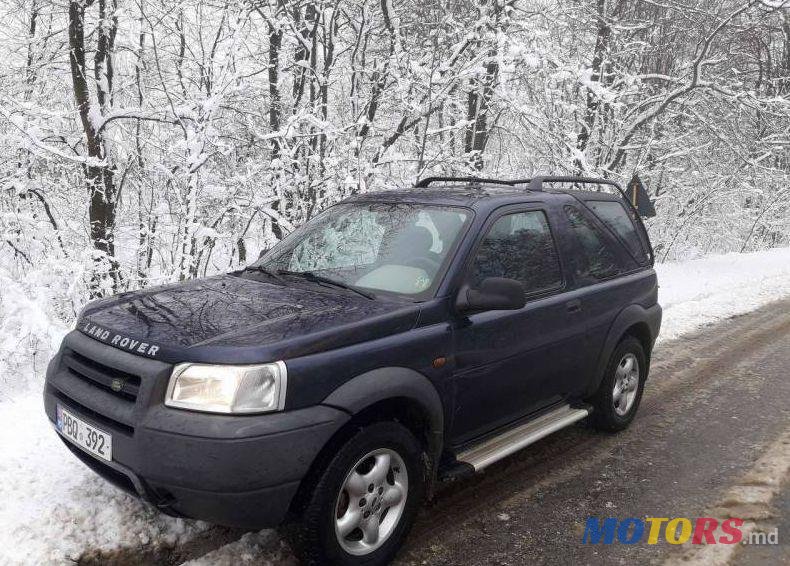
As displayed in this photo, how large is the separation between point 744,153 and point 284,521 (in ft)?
48.2

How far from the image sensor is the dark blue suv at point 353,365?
2.55 metres

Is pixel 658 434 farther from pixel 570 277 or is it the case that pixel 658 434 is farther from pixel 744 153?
pixel 744 153

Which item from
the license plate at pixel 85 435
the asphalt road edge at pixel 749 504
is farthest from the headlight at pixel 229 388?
the asphalt road edge at pixel 749 504

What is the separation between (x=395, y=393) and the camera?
114 inches

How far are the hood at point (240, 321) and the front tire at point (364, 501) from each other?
471 millimetres

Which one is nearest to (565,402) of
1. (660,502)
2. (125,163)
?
(660,502)

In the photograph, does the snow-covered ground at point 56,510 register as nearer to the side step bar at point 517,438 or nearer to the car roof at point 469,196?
the side step bar at point 517,438

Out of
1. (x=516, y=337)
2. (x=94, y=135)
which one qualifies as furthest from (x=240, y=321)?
(x=94, y=135)

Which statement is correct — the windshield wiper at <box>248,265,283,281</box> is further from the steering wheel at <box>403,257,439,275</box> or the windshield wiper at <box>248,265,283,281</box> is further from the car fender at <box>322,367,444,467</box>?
the car fender at <box>322,367,444,467</box>

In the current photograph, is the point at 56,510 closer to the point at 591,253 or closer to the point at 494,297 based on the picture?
the point at 494,297

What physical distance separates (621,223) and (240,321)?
10.8 feet

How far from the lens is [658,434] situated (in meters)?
4.83

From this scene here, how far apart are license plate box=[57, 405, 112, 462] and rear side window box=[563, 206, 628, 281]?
2.94m

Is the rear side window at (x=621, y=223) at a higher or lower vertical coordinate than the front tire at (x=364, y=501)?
higher
